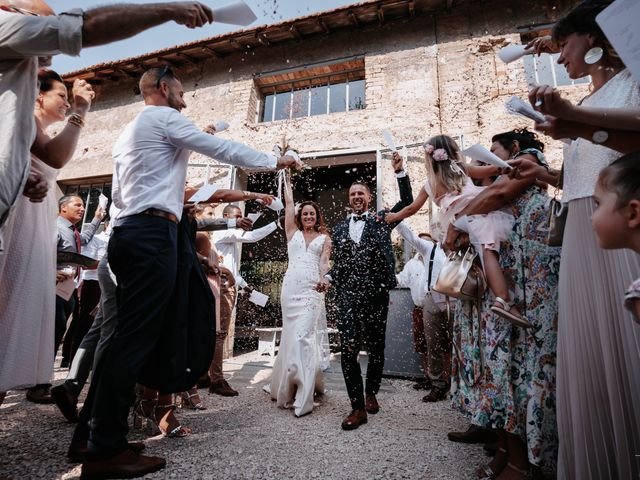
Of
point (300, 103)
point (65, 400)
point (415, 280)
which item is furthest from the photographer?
point (300, 103)

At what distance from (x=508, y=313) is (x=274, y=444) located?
5.75 feet

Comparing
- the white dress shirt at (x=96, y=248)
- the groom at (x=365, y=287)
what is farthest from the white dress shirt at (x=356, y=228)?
the white dress shirt at (x=96, y=248)

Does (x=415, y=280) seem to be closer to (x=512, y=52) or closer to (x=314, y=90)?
(x=512, y=52)

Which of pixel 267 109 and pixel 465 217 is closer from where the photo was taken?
pixel 465 217

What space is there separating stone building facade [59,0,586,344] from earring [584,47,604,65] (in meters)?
5.17

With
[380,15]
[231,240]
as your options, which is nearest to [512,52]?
[231,240]

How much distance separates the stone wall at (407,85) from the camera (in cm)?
688

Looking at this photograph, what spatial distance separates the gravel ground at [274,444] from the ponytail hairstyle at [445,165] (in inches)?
73.5

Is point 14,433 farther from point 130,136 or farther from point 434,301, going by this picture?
point 434,301

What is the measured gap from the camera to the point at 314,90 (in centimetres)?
841

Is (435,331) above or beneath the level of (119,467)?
above

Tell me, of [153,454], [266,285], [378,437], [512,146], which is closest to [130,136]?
[153,454]

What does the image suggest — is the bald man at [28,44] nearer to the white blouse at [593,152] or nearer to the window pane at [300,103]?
the white blouse at [593,152]

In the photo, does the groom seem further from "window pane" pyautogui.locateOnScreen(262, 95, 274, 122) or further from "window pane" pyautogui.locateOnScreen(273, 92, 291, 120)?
"window pane" pyautogui.locateOnScreen(262, 95, 274, 122)
